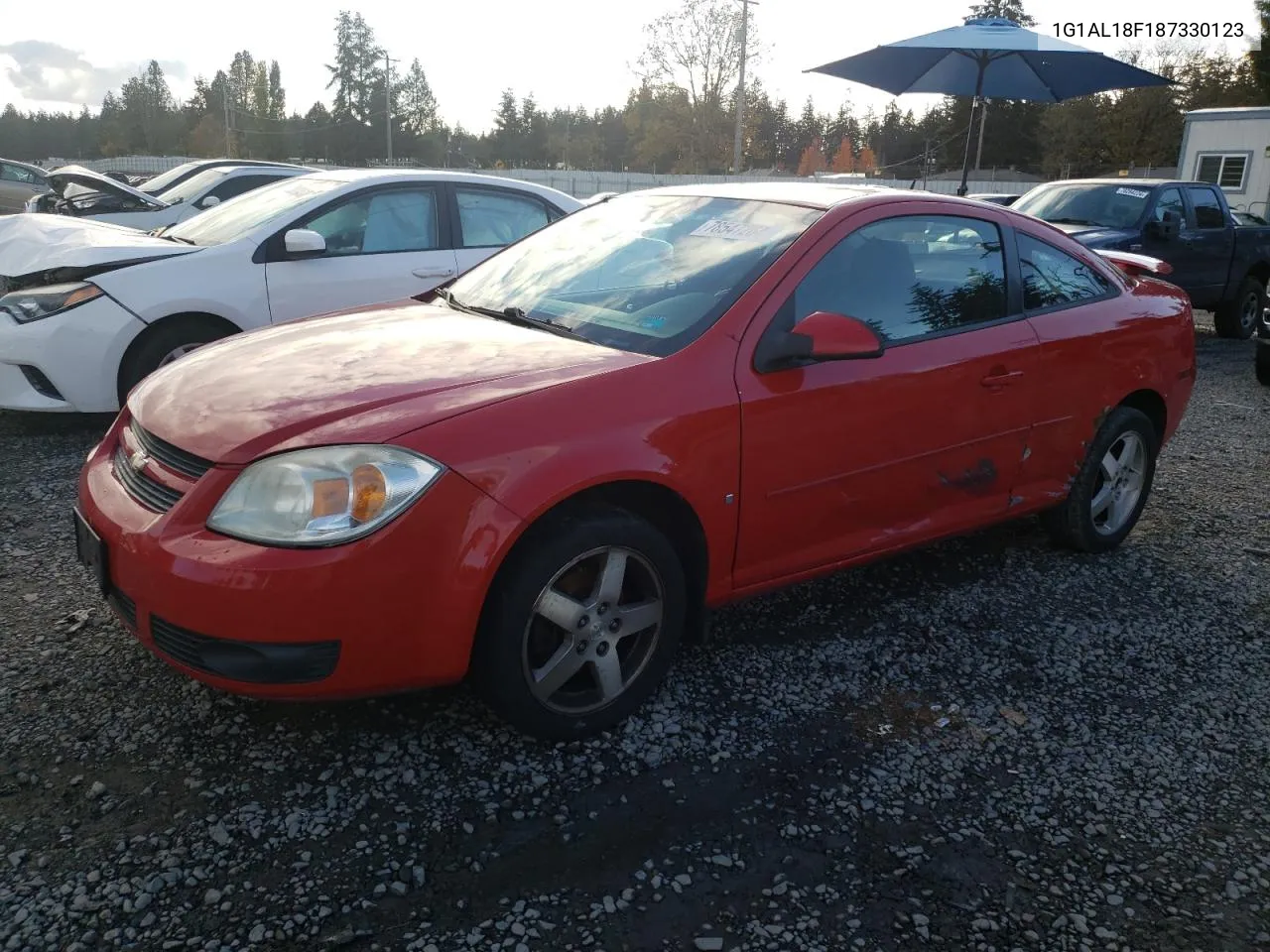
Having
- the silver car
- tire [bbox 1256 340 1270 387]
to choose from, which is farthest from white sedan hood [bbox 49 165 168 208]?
the silver car

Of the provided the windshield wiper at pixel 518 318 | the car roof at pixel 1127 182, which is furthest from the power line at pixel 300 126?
the windshield wiper at pixel 518 318

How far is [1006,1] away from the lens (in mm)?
70000

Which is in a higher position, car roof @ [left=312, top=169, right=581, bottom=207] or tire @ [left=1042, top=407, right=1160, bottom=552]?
car roof @ [left=312, top=169, right=581, bottom=207]

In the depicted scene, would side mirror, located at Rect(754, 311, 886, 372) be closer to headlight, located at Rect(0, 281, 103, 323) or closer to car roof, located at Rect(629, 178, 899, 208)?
car roof, located at Rect(629, 178, 899, 208)

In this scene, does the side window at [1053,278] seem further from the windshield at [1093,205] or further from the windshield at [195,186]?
the windshield at [195,186]

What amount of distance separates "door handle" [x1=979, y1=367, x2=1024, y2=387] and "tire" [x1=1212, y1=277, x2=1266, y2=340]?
9755mm

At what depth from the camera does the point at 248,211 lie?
21.1ft

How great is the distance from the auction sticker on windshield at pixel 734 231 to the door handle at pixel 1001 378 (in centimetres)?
98

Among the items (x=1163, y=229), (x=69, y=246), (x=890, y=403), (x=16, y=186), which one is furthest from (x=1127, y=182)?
(x=16, y=186)

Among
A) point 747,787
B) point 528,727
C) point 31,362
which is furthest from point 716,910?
point 31,362

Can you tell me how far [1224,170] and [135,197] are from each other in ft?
81.3

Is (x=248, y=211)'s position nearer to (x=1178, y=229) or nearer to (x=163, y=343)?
(x=163, y=343)

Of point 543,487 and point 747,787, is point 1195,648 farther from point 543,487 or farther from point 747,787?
point 543,487

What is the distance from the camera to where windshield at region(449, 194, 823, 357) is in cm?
310
